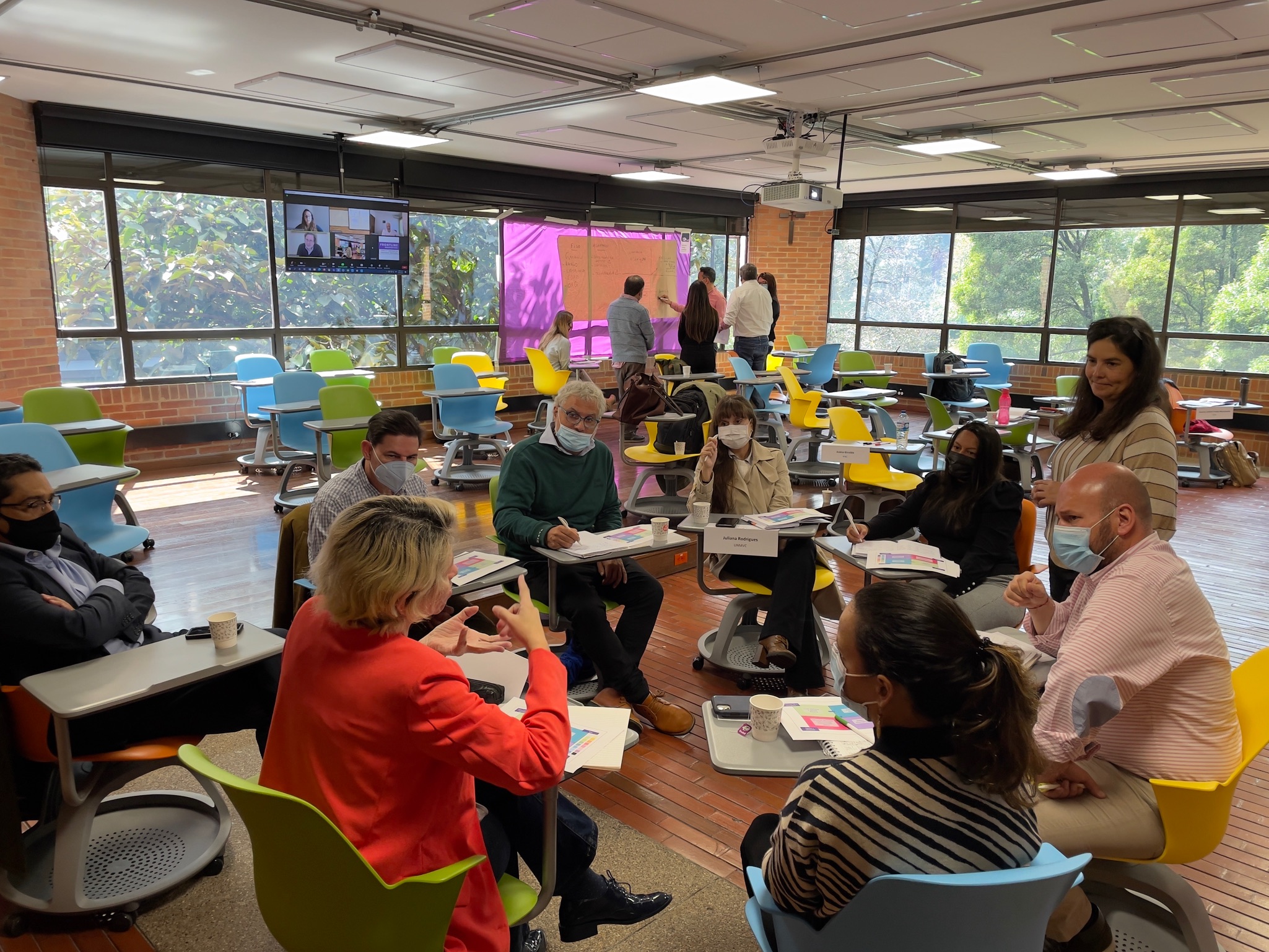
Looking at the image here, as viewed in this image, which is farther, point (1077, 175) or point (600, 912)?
point (1077, 175)

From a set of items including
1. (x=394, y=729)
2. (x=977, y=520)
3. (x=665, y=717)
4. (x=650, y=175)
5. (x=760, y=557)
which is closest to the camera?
(x=394, y=729)

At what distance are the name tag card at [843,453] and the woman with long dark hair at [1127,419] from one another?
1.28m

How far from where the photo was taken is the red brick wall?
666 centimetres

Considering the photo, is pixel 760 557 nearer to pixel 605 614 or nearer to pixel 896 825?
pixel 605 614

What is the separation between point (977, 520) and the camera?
3.52 metres

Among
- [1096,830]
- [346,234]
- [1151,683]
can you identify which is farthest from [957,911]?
[346,234]

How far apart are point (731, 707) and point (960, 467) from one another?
1921 mm

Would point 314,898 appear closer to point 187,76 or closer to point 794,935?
point 794,935

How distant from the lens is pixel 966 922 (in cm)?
129

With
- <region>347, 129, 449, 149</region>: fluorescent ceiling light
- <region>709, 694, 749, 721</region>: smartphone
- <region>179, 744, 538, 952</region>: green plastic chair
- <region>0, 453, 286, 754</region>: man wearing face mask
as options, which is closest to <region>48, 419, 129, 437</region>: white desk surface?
<region>0, 453, 286, 754</region>: man wearing face mask

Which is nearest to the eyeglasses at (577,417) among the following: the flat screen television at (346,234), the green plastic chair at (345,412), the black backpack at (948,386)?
the green plastic chair at (345,412)

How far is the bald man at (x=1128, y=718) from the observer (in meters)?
1.87

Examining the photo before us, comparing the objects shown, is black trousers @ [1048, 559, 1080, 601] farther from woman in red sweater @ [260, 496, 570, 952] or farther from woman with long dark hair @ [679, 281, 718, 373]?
woman with long dark hair @ [679, 281, 718, 373]

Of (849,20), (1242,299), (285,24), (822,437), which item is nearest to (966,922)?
(849,20)
